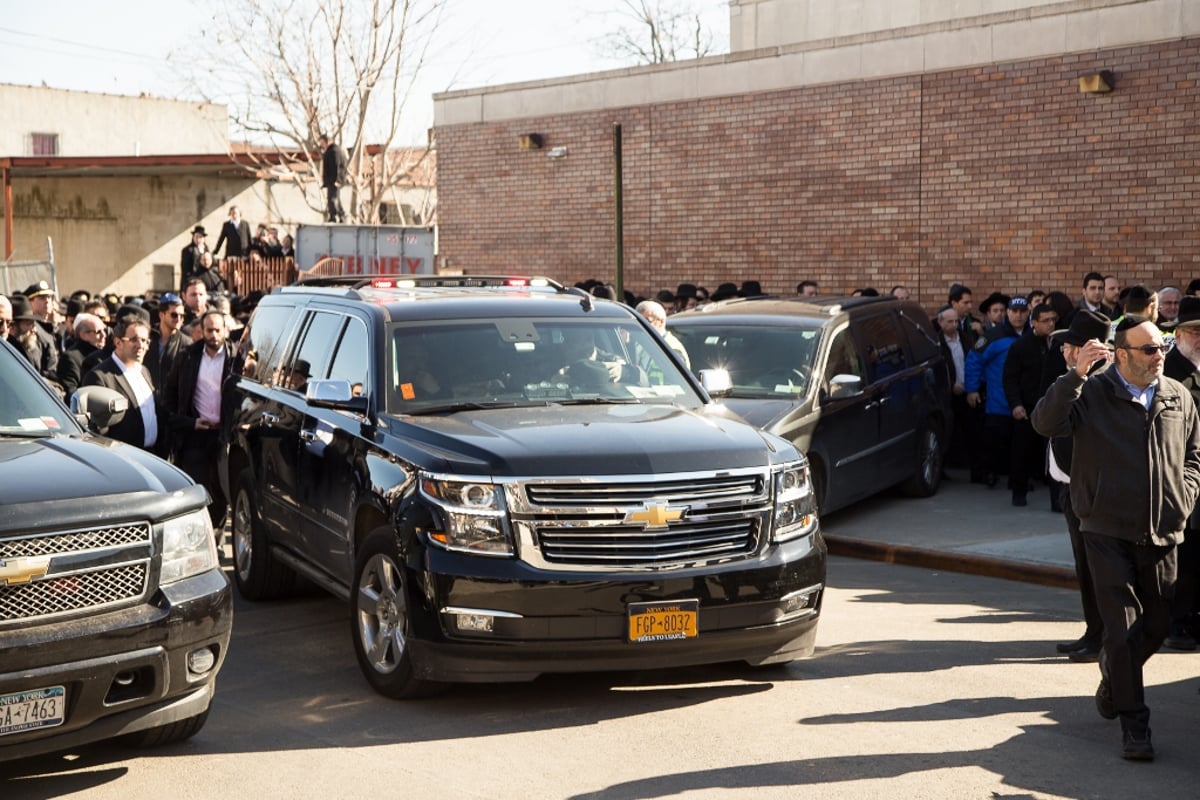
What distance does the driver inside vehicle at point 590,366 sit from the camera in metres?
8.05

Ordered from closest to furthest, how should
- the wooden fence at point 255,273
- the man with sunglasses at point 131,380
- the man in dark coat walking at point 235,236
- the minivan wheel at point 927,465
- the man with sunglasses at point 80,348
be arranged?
1. the man with sunglasses at point 131,380
2. the man with sunglasses at point 80,348
3. the minivan wheel at point 927,465
4. the man in dark coat walking at point 235,236
5. the wooden fence at point 255,273

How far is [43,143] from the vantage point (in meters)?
50.2

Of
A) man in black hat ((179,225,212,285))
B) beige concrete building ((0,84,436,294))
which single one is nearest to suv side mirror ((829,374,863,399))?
man in black hat ((179,225,212,285))

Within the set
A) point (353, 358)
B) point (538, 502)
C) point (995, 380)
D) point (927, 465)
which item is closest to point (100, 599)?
point (538, 502)

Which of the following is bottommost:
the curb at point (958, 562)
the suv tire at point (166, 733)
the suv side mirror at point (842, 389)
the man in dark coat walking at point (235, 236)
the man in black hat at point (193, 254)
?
the curb at point (958, 562)

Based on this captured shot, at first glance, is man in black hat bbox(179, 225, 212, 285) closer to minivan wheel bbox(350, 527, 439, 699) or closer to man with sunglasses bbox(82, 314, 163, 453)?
man with sunglasses bbox(82, 314, 163, 453)

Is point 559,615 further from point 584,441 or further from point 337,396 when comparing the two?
point 337,396

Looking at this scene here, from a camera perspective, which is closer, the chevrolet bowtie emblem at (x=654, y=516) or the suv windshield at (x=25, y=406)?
the suv windshield at (x=25, y=406)

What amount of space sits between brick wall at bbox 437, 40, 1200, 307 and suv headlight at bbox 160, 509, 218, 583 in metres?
13.8

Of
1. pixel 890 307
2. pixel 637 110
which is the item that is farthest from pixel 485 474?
Answer: pixel 637 110

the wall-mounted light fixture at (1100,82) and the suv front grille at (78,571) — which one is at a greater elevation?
the wall-mounted light fixture at (1100,82)

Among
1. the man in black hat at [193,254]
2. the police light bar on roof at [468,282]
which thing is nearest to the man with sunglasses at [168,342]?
the police light bar on roof at [468,282]

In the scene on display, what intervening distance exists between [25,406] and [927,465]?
945cm

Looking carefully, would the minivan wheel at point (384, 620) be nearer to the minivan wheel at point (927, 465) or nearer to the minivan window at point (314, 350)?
the minivan window at point (314, 350)
